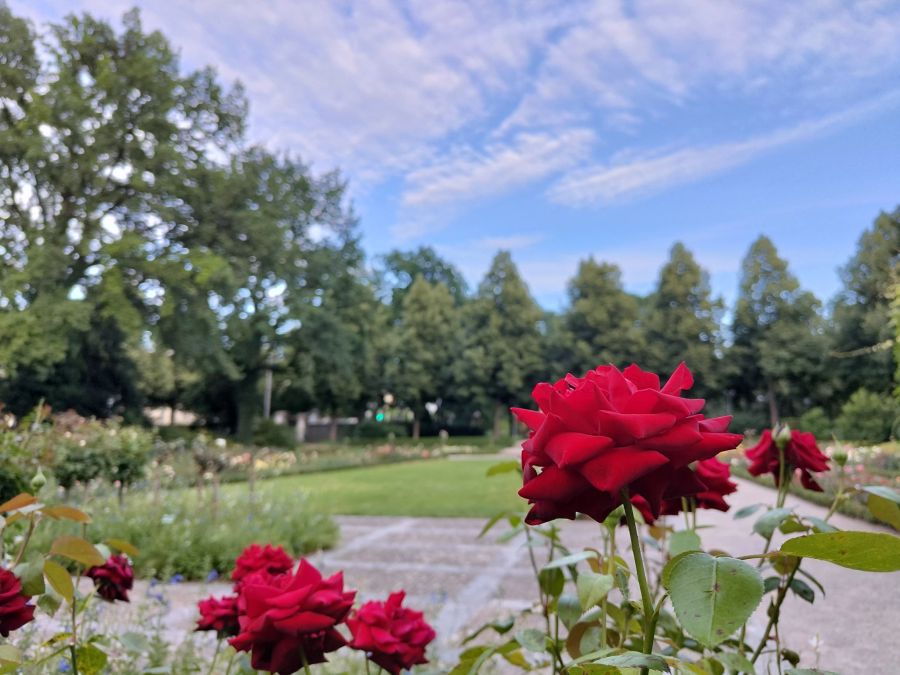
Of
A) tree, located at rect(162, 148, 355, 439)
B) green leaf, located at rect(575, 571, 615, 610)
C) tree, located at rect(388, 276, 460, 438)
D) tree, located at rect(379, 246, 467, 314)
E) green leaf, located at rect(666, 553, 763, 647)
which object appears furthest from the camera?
tree, located at rect(379, 246, 467, 314)

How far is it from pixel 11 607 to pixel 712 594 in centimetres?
84

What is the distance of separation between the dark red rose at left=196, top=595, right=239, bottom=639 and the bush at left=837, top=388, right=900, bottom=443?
670 inches

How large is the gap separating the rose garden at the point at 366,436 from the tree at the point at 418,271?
0.84ft

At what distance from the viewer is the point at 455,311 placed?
105ft

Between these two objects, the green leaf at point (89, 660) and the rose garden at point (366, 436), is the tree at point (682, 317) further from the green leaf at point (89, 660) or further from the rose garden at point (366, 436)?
the green leaf at point (89, 660)

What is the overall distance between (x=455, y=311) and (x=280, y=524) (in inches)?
1059

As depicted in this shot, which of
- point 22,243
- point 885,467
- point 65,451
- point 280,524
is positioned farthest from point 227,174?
point 885,467

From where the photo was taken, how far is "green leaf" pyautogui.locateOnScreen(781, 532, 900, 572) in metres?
0.46

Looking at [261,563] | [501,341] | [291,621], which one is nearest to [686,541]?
[291,621]

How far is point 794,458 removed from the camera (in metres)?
1.01

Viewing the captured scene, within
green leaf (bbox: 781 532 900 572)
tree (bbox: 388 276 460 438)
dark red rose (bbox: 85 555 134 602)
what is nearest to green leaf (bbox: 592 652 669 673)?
green leaf (bbox: 781 532 900 572)

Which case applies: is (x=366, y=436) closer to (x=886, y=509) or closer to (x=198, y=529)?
(x=198, y=529)

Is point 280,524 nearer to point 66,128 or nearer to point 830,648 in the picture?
point 830,648

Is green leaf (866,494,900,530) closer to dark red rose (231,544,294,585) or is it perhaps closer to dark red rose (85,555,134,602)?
dark red rose (231,544,294,585)
